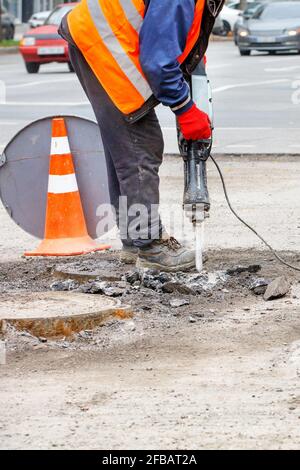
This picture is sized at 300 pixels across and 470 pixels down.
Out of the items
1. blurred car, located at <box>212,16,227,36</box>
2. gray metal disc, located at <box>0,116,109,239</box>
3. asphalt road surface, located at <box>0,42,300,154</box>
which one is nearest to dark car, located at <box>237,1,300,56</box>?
asphalt road surface, located at <box>0,42,300,154</box>

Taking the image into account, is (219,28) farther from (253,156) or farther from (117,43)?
(117,43)

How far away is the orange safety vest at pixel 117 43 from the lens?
6230 mm

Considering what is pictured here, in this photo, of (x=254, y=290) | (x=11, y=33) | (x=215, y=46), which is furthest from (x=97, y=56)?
(x=11, y=33)

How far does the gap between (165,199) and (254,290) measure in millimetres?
3400

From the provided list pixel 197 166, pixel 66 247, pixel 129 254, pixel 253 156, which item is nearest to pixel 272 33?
pixel 253 156

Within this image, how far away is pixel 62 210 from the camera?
7527mm

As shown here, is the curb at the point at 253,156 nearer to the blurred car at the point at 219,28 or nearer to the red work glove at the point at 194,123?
the red work glove at the point at 194,123

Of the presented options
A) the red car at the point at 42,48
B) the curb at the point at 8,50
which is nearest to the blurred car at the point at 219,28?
the curb at the point at 8,50

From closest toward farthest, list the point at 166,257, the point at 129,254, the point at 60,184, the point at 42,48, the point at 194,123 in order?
the point at 194,123, the point at 166,257, the point at 129,254, the point at 60,184, the point at 42,48

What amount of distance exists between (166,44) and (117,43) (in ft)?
1.08

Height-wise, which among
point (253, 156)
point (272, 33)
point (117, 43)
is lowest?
point (272, 33)

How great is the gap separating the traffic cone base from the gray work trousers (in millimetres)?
833

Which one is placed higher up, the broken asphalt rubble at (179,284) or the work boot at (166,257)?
the broken asphalt rubble at (179,284)

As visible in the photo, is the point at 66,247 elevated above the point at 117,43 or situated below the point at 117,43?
below
